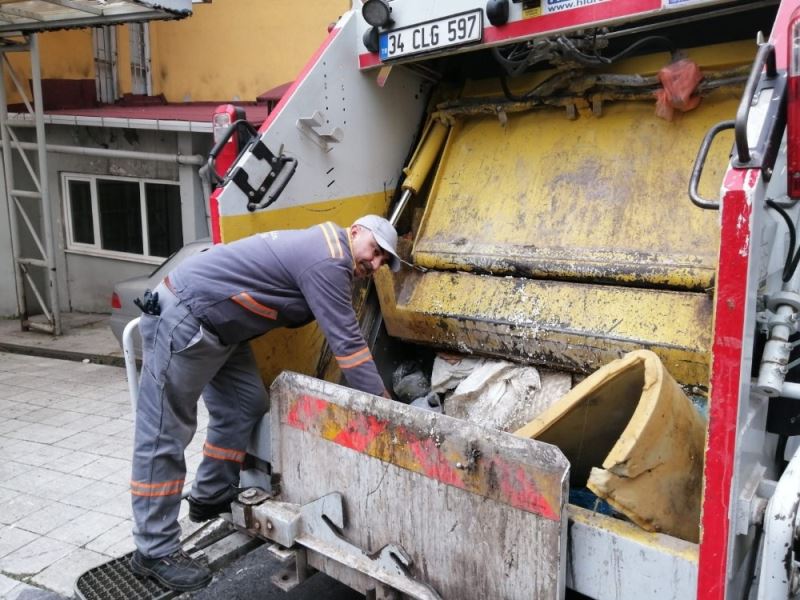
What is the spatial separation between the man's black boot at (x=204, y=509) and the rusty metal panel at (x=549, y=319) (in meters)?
0.89

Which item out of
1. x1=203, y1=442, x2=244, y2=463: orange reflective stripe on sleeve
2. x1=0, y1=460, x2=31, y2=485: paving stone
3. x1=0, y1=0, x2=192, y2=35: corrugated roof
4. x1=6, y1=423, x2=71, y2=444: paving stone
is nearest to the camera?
x1=203, y1=442, x2=244, y2=463: orange reflective stripe on sleeve

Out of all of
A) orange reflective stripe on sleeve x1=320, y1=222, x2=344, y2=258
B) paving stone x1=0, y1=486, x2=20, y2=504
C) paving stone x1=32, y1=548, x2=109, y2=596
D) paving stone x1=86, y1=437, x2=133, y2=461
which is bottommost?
paving stone x1=32, y1=548, x2=109, y2=596

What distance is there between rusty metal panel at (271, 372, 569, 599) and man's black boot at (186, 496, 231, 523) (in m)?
0.48

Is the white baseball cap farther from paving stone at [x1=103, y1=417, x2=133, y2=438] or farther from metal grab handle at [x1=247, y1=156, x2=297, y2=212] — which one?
paving stone at [x1=103, y1=417, x2=133, y2=438]

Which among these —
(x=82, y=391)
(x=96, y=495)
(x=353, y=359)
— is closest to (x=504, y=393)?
(x=353, y=359)

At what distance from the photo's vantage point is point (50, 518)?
11.5 feet

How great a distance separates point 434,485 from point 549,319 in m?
0.86

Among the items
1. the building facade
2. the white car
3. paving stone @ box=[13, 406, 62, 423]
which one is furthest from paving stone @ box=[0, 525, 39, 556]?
the building facade

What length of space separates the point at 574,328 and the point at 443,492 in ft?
2.76

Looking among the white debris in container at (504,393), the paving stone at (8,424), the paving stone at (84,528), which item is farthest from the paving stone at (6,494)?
the white debris in container at (504,393)

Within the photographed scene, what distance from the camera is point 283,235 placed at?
2402 mm

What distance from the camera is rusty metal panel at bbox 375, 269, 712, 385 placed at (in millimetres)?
2268

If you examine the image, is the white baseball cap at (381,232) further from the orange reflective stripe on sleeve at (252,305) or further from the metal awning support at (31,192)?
the metal awning support at (31,192)

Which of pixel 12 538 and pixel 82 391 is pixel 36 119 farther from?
pixel 12 538
